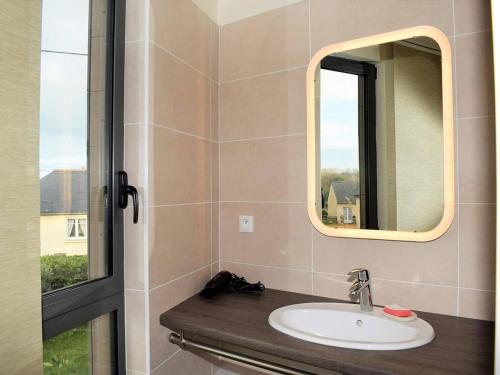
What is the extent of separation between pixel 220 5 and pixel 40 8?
1039mm

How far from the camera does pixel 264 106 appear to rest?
153 centimetres

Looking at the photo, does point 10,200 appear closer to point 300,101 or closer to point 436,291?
point 300,101

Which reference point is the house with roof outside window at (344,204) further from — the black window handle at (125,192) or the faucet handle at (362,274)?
the black window handle at (125,192)

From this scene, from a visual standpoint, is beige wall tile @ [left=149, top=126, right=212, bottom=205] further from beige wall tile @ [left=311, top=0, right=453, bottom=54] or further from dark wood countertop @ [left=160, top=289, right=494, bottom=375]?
beige wall tile @ [left=311, top=0, right=453, bottom=54]

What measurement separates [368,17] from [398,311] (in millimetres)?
1179

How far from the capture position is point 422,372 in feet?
2.74

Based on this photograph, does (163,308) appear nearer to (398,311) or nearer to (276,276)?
(276,276)

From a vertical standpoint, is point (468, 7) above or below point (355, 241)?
above

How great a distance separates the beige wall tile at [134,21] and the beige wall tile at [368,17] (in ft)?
2.41

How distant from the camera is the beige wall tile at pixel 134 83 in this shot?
1.18 metres

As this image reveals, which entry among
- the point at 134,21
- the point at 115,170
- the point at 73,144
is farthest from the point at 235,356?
the point at 134,21

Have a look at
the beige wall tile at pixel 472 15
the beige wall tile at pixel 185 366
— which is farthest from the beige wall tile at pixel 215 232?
the beige wall tile at pixel 472 15

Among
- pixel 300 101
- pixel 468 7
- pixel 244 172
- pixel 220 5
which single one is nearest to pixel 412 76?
pixel 468 7

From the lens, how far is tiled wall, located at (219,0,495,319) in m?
1.14
